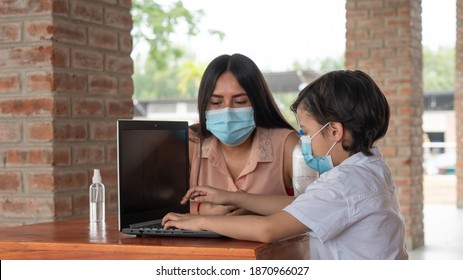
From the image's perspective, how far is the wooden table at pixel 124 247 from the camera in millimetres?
2223

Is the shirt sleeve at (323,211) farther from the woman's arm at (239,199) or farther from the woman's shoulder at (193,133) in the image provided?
the woman's shoulder at (193,133)

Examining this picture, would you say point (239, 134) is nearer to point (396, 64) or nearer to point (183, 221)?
point (183, 221)

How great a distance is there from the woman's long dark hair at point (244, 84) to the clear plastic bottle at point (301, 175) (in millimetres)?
191

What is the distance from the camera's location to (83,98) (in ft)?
11.7

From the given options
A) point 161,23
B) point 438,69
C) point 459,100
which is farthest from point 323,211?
point 438,69

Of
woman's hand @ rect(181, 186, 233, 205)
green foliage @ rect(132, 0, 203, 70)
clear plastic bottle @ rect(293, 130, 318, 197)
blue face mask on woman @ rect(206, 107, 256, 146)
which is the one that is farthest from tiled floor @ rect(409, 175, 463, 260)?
green foliage @ rect(132, 0, 203, 70)

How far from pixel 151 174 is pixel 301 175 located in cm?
62

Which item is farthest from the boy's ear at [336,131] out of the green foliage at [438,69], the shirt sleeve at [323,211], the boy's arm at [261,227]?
the green foliage at [438,69]

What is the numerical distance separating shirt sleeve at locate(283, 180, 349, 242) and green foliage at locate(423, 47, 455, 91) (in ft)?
117

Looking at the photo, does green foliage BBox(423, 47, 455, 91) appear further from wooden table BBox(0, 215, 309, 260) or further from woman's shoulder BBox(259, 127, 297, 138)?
wooden table BBox(0, 215, 309, 260)

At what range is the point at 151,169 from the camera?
2.69m

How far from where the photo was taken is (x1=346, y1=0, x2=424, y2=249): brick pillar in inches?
271
